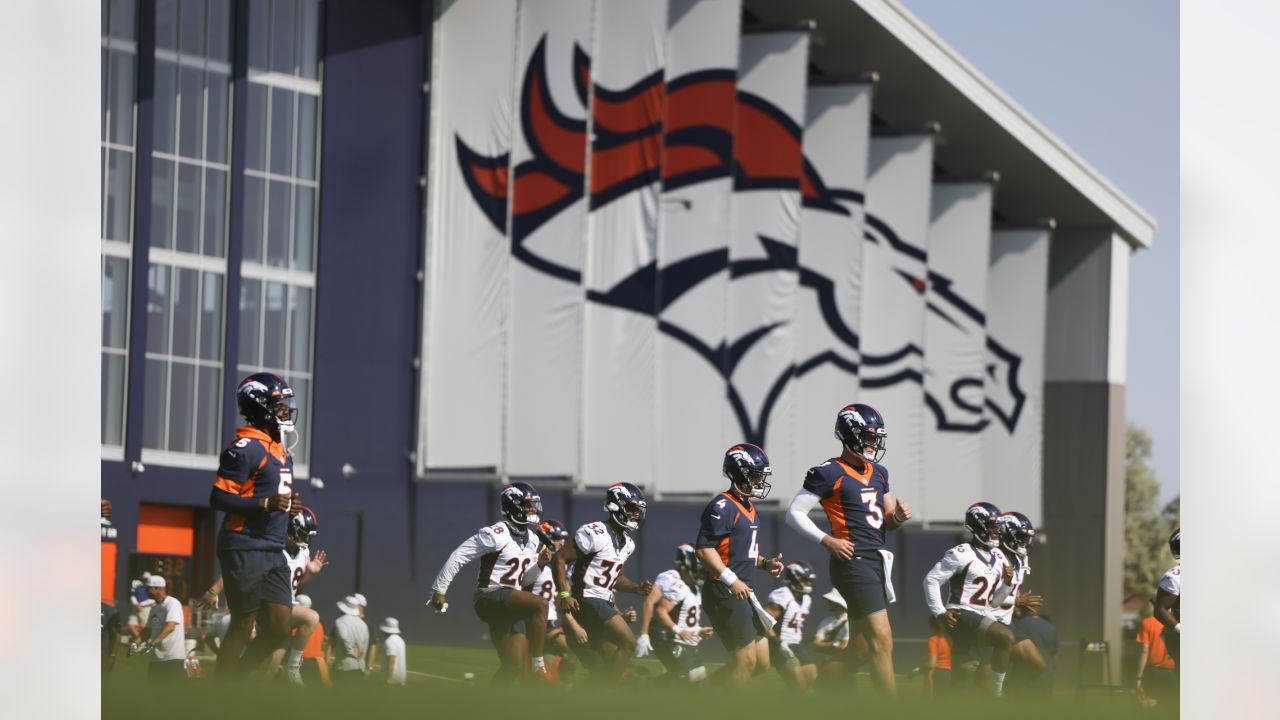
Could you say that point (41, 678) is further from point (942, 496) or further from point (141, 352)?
point (942, 496)

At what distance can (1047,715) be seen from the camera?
12.4 metres

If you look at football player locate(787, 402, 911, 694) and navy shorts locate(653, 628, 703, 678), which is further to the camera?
navy shorts locate(653, 628, 703, 678)

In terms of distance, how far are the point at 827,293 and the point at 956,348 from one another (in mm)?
4167

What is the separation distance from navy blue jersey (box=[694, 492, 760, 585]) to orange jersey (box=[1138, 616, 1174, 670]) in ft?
14.0

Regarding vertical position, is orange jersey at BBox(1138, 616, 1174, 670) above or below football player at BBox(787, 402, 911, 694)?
below

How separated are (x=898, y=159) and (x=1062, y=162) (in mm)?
3551

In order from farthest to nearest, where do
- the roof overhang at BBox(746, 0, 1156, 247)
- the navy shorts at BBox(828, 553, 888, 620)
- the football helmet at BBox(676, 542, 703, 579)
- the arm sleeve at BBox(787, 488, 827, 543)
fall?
the roof overhang at BBox(746, 0, 1156, 247) < the football helmet at BBox(676, 542, 703, 579) < the arm sleeve at BBox(787, 488, 827, 543) < the navy shorts at BBox(828, 553, 888, 620)

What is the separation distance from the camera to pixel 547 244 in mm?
23172

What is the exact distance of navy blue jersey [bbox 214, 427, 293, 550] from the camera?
11352 mm

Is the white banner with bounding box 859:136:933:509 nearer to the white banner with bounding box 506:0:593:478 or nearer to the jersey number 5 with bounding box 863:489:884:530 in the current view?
the white banner with bounding box 506:0:593:478

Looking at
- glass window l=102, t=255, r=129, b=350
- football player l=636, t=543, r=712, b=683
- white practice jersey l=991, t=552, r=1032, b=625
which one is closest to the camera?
white practice jersey l=991, t=552, r=1032, b=625

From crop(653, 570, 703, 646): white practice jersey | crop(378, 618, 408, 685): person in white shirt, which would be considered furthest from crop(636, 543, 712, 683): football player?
crop(378, 618, 408, 685): person in white shirt

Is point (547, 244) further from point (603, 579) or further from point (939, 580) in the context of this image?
point (939, 580)

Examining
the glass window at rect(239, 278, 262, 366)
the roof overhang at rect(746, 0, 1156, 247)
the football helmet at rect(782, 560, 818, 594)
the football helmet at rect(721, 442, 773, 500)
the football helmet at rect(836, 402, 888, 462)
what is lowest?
the football helmet at rect(782, 560, 818, 594)
